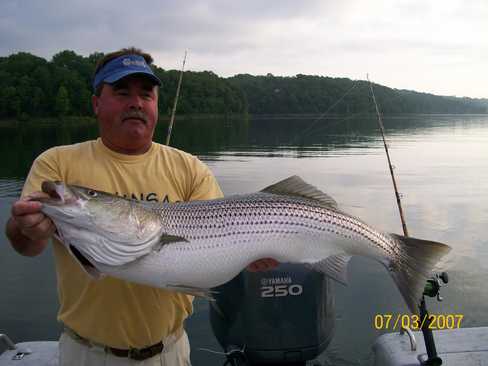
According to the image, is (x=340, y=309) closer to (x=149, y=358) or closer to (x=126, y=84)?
(x=149, y=358)

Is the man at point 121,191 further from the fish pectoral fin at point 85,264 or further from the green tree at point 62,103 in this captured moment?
the green tree at point 62,103

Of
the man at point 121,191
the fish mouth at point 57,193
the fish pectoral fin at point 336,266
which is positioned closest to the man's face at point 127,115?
the man at point 121,191

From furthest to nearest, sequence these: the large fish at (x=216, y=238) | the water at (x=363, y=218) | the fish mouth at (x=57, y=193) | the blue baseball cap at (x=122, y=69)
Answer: the water at (x=363, y=218), the blue baseball cap at (x=122, y=69), the large fish at (x=216, y=238), the fish mouth at (x=57, y=193)

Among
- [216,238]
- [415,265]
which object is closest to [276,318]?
[415,265]

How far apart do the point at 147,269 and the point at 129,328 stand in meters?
0.51

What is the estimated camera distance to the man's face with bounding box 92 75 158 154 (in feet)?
10.8

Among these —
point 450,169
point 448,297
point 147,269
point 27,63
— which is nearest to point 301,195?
point 147,269

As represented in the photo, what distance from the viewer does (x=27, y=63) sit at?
95.8 metres

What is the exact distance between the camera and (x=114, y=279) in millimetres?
3107

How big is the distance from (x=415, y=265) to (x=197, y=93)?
94.0 metres

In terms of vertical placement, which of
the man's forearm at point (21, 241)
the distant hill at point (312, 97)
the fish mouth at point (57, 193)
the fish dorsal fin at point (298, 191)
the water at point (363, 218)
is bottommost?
the water at point (363, 218)

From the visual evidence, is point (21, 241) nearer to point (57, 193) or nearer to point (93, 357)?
point (57, 193)

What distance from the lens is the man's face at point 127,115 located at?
130 inches

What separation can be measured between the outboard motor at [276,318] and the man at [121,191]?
1.10 m
